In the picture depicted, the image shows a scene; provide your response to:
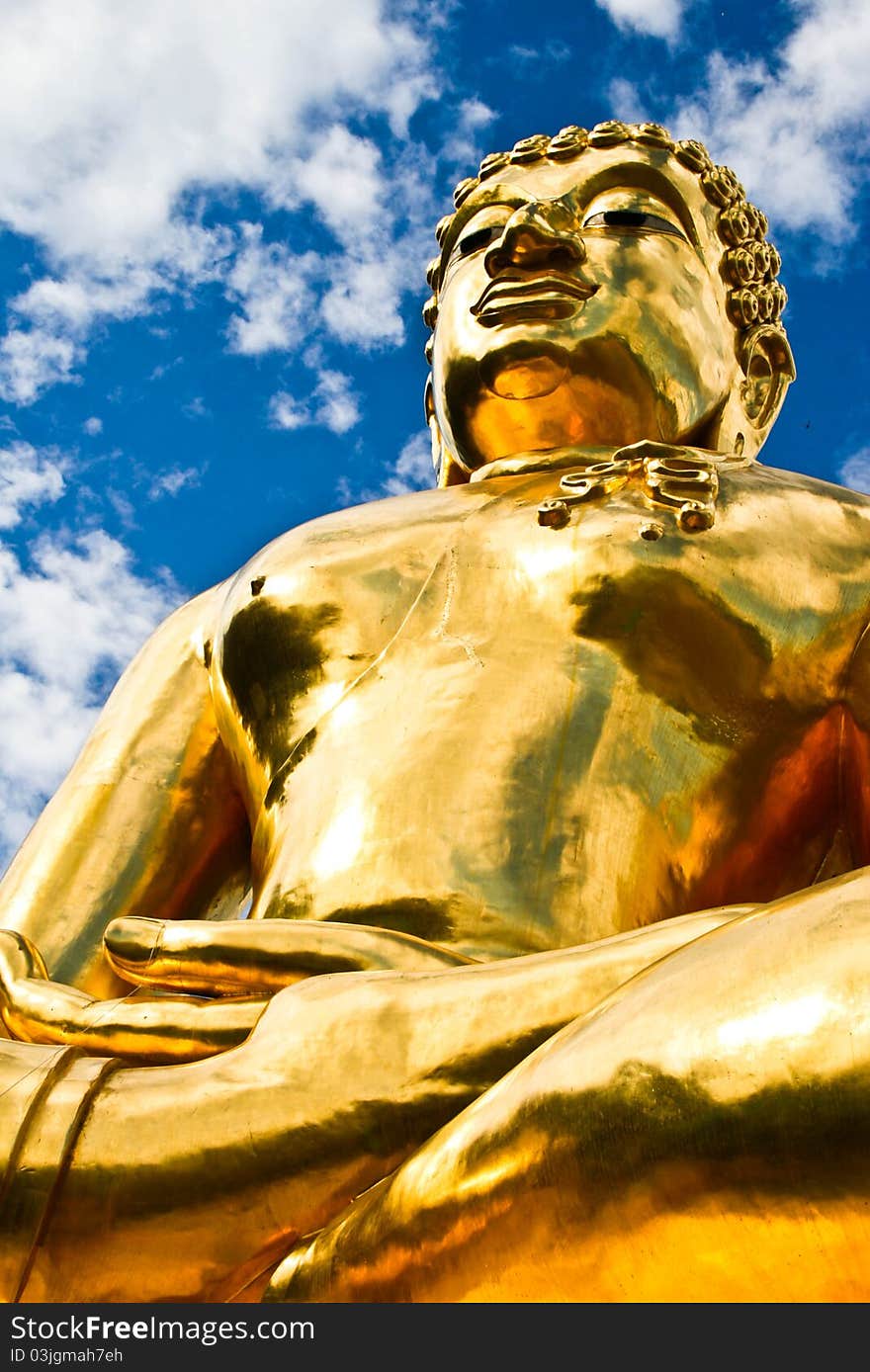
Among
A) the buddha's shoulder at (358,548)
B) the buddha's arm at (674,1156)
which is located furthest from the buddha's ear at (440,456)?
the buddha's arm at (674,1156)

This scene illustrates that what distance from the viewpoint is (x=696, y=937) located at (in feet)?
9.32

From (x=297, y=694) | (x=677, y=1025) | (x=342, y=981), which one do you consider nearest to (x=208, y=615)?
(x=297, y=694)

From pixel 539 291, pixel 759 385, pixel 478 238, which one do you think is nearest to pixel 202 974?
pixel 539 291

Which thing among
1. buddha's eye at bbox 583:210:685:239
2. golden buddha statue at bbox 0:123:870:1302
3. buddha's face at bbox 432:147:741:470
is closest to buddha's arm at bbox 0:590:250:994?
golden buddha statue at bbox 0:123:870:1302

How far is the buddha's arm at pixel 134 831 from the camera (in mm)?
4285

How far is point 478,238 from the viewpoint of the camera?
531 cm

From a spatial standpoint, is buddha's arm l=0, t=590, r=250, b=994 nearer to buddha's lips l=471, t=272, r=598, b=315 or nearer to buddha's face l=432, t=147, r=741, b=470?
buddha's face l=432, t=147, r=741, b=470

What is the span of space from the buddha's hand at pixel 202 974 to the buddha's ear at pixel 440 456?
2171mm

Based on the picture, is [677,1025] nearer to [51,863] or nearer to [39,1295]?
[39,1295]

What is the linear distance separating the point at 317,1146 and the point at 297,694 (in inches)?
58.2

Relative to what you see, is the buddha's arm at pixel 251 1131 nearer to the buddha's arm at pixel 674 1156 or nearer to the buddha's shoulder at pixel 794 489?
the buddha's arm at pixel 674 1156

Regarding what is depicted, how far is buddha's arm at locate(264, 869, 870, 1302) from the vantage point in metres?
2.37

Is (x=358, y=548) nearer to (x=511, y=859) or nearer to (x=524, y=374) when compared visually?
(x=524, y=374)

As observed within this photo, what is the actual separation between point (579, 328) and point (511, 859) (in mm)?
1602
